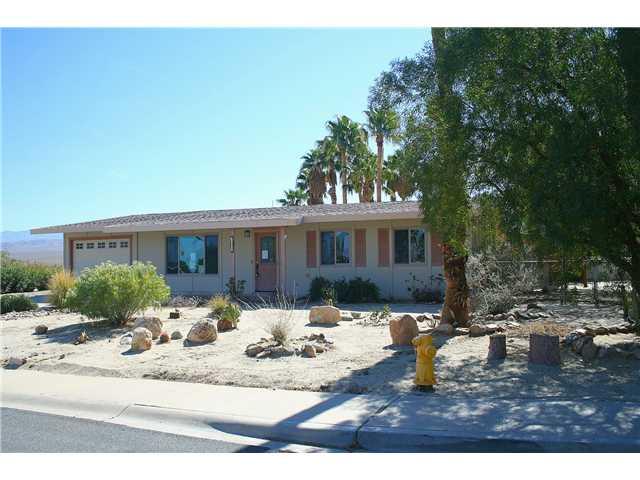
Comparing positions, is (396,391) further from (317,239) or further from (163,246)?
(163,246)

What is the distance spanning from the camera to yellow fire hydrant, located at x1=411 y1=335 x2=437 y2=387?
7852 millimetres

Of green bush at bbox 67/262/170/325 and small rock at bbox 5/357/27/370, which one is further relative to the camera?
green bush at bbox 67/262/170/325

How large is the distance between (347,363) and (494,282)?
19.3 ft

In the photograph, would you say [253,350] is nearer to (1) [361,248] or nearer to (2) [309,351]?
(2) [309,351]

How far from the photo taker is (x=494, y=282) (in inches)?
569

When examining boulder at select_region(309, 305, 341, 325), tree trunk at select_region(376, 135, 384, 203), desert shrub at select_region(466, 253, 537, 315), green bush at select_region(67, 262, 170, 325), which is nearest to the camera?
green bush at select_region(67, 262, 170, 325)

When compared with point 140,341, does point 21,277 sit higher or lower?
higher

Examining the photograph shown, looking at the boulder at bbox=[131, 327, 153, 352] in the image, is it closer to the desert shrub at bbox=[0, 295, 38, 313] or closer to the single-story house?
the desert shrub at bbox=[0, 295, 38, 313]

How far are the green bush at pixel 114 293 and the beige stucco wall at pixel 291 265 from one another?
20.9 feet

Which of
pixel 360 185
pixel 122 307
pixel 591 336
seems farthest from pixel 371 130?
pixel 591 336

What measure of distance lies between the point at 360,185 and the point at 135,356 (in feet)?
110

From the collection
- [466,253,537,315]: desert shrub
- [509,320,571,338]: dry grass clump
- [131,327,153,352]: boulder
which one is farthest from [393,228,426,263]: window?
[131,327,153,352]: boulder

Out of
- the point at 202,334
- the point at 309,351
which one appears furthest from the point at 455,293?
the point at 202,334

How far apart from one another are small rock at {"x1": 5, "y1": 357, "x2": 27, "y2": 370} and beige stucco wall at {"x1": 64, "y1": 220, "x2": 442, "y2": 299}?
9.81m
